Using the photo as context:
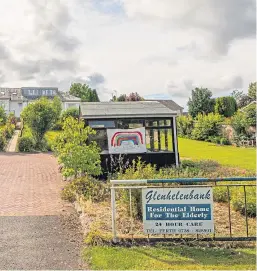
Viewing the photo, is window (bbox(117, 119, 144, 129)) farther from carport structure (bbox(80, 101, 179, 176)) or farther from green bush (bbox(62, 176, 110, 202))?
green bush (bbox(62, 176, 110, 202))

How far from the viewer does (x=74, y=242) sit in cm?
604

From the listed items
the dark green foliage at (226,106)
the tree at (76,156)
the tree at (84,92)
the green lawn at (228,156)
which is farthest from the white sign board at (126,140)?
the tree at (84,92)

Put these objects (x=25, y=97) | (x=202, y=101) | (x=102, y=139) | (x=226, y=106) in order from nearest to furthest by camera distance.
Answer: (x=102, y=139)
(x=226, y=106)
(x=202, y=101)
(x=25, y=97)

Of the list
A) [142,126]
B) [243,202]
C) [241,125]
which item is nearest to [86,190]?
[243,202]

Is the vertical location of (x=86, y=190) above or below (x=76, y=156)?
below

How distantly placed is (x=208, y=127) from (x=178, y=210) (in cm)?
3043

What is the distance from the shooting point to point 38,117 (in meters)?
26.7

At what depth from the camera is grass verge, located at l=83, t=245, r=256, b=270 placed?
4.92 meters

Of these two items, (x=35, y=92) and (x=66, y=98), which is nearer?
(x=66, y=98)

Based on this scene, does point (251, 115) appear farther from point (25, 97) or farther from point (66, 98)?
point (25, 97)

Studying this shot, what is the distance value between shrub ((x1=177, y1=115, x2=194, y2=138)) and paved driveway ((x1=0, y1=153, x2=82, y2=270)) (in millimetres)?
28204

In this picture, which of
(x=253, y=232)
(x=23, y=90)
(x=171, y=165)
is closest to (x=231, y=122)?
(x=171, y=165)

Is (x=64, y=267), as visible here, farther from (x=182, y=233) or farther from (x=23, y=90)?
(x=23, y=90)

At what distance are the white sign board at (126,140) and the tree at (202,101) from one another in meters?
33.7
